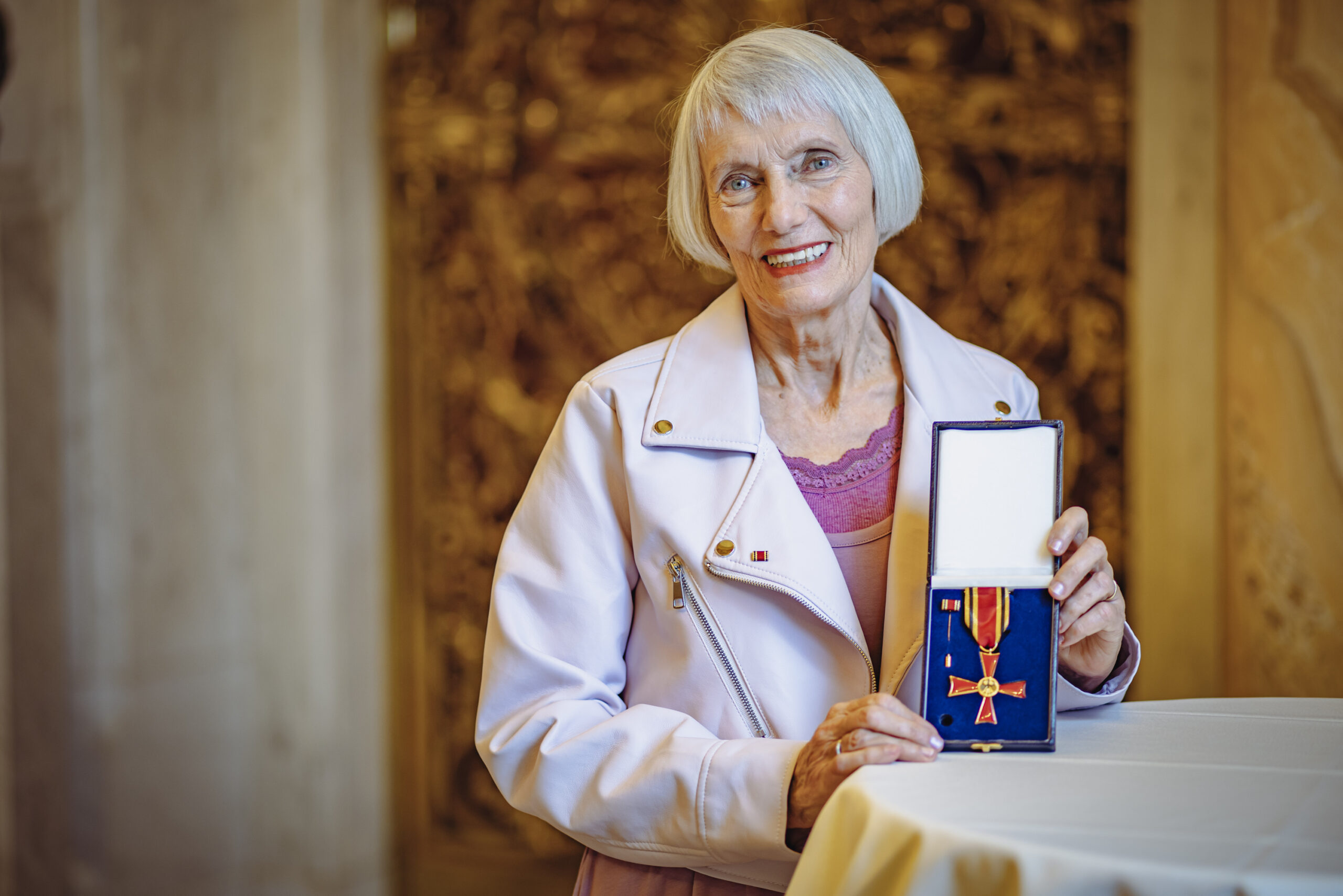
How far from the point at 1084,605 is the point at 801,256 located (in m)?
0.60

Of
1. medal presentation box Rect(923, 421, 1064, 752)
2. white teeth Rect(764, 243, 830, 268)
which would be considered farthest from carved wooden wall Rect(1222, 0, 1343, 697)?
medal presentation box Rect(923, 421, 1064, 752)

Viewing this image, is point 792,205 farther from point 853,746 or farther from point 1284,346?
point 1284,346

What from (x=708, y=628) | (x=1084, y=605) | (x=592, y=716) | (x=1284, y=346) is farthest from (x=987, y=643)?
(x=1284, y=346)

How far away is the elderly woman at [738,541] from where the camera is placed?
4.78ft

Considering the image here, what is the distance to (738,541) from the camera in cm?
152

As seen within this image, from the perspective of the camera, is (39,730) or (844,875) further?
(39,730)

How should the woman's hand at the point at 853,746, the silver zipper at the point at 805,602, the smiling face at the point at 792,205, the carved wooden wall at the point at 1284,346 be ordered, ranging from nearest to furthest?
the woman's hand at the point at 853,746, the silver zipper at the point at 805,602, the smiling face at the point at 792,205, the carved wooden wall at the point at 1284,346

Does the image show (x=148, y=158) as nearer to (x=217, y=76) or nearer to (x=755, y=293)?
(x=217, y=76)

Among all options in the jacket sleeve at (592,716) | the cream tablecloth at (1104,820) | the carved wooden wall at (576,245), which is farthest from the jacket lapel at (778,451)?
the carved wooden wall at (576,245)

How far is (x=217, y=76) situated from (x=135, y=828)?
230 cm

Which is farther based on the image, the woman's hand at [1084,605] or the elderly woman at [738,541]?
the elderly woman at [738,541]

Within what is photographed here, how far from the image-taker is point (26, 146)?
344 cm

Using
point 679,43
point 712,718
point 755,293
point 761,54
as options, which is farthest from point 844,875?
point 679,43

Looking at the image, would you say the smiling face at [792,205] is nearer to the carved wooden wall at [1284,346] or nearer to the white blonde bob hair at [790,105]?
the white blonde bob hair at [790,105]
